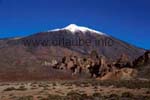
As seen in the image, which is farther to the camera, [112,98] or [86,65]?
[86,65]

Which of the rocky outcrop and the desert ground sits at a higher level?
the rocky outcrop

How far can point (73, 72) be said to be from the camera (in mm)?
127625

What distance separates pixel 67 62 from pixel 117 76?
43264mm

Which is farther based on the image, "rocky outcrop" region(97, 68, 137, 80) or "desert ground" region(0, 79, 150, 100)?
"rocky outcrop" region(97, 68, 137, 80)

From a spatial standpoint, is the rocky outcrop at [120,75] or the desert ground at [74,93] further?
the rocky outcrop at [120,75]

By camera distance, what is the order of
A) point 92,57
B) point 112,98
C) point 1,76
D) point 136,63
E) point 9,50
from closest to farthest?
point 112,98 < point 1,76 < point 136,63 < point 92,57 < point 9,50

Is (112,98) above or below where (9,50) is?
below

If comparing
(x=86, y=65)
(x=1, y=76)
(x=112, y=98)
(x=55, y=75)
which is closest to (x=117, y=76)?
(x=55, y=75)

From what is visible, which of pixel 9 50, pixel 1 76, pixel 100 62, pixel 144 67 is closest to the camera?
pixel 1 76

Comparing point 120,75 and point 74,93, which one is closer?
point 74,93

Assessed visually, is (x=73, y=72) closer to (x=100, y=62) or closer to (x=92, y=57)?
(x=100, y=62)

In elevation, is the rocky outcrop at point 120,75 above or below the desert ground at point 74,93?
above

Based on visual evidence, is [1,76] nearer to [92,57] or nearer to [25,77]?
[25,77]

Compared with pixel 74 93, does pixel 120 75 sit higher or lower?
Result: higher
